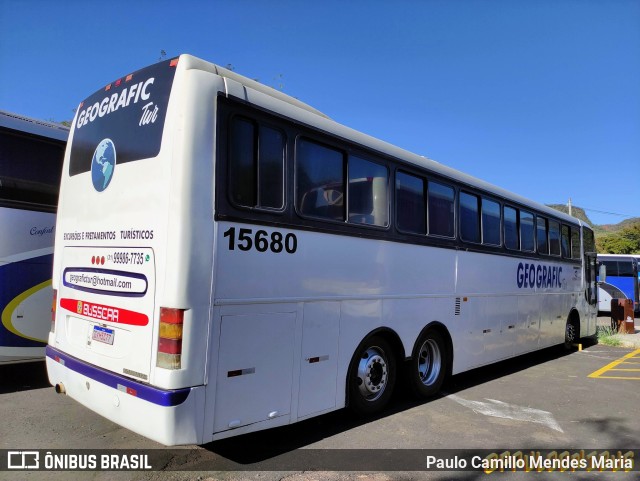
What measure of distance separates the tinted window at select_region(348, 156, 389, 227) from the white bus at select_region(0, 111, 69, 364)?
13.5ft

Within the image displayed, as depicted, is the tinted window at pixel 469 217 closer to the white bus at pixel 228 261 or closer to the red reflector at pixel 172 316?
the white bus at pixel 228 261

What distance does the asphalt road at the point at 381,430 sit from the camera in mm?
4207

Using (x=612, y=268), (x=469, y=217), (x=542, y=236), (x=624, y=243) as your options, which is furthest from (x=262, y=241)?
(x=624, y=243)

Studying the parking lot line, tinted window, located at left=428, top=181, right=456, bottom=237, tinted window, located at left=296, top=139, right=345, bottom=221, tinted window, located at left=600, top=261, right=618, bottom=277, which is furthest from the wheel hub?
tinted window, located at left=600, top=261, right=618, bottom=277

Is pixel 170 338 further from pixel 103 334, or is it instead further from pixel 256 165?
pixel 256 165

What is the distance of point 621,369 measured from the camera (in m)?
9.43

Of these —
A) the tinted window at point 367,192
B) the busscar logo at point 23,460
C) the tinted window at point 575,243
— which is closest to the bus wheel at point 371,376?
the tinted window at point 367,192

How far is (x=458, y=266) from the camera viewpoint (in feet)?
22.8

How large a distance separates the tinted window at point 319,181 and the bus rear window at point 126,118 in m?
1.32

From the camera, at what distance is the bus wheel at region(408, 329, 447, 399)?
247 inches

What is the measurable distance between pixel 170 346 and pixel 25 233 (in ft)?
12.2

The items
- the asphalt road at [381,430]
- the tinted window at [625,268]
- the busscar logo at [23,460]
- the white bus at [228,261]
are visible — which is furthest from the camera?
the tinted window at [625,268]

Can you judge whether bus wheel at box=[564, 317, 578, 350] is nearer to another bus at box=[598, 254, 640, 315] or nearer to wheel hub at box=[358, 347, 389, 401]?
wheel hub at box=[358, 347, 389, 401]

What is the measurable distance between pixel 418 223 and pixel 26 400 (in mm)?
5370
